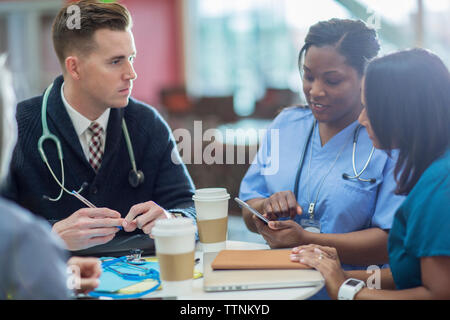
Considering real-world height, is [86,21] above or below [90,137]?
above

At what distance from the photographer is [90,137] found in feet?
5.10

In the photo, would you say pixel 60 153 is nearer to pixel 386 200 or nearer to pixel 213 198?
pixel 213 198

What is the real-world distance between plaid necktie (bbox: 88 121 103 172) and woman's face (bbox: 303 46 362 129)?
0.63m

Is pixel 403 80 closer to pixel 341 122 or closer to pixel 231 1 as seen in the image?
pixel 341 122

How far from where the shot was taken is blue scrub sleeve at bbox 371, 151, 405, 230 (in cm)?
130

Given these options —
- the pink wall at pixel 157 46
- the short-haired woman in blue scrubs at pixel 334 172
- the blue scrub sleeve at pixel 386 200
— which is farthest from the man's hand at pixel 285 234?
the pink wall at pixel 157 46

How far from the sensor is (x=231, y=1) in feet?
25.2

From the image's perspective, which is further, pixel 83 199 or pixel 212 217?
pixel 83 199

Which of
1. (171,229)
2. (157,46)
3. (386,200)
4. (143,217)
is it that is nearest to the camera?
(171,229)

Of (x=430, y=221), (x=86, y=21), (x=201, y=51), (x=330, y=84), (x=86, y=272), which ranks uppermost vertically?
(x=86, y=21)

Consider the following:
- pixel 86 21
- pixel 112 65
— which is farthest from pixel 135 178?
pixel 86 21

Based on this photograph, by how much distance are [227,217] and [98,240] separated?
32 cm

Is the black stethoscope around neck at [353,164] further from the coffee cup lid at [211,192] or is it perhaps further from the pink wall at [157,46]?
the pink wall at [157,46]

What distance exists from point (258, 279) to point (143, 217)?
1.15ft
